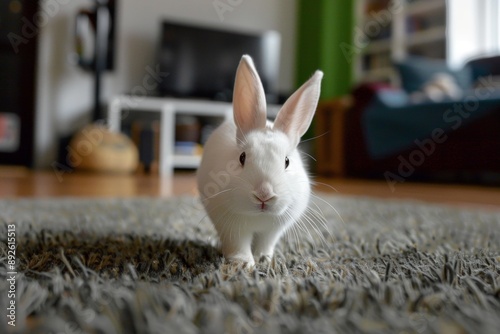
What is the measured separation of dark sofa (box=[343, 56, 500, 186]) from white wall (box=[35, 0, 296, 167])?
1748 millimetres

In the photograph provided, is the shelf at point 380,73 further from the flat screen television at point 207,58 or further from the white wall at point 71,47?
the white wall at point 71,47

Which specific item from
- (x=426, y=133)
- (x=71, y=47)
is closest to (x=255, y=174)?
(x=426, y=133)

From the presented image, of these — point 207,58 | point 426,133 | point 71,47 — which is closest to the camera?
point 426,133

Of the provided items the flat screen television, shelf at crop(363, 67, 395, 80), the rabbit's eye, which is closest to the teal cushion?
shelf at crop(363, 67, 395, 80)

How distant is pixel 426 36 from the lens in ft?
13.6

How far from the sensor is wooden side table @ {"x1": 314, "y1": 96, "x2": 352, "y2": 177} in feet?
12.4

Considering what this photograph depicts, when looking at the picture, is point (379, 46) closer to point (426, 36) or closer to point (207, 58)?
point (426, 36)

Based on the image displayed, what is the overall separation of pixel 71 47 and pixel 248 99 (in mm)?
3759

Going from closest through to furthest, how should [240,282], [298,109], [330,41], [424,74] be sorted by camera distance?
[240,282] → [298,109] → [424,74] → [330,41]

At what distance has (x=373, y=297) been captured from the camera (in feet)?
1.43

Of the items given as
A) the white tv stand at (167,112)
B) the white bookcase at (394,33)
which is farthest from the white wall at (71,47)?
the white bookcase at (394,33)

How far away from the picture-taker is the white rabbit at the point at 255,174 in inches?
23.8

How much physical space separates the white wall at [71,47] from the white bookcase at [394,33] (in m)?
1.05

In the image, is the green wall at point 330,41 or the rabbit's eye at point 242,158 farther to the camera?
the green wall at point 330,41
